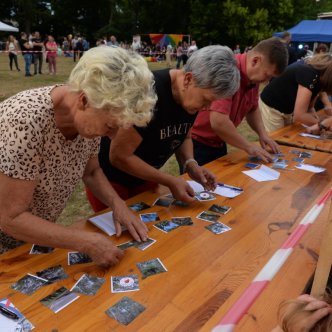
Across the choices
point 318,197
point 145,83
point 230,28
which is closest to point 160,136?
point 145,83

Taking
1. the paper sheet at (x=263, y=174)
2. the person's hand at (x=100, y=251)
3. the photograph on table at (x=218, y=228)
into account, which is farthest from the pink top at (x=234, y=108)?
the person's hand at (x=100, y=251)

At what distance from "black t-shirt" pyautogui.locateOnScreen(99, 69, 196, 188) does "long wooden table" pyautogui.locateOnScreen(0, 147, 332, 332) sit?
251mm

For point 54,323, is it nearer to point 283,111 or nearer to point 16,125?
point 16,125

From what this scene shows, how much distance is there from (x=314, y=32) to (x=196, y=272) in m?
18.8

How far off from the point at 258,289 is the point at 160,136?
1116 mm

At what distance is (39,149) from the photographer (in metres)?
1.28

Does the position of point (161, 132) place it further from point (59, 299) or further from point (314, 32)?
point (314, 32)

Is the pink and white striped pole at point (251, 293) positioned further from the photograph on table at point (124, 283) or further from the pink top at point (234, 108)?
the pink top at point (234, 108)

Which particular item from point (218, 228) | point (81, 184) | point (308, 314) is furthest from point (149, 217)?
point (81, 184)

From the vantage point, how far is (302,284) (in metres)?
1.34

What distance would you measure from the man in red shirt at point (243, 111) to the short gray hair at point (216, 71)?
0.74 m

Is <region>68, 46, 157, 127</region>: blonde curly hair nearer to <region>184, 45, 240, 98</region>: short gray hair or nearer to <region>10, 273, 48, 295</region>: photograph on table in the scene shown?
<region>184, 45, 240, 98</region>: short gray hair

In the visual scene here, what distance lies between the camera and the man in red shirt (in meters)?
2.46

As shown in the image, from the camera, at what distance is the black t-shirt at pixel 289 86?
326 cm
